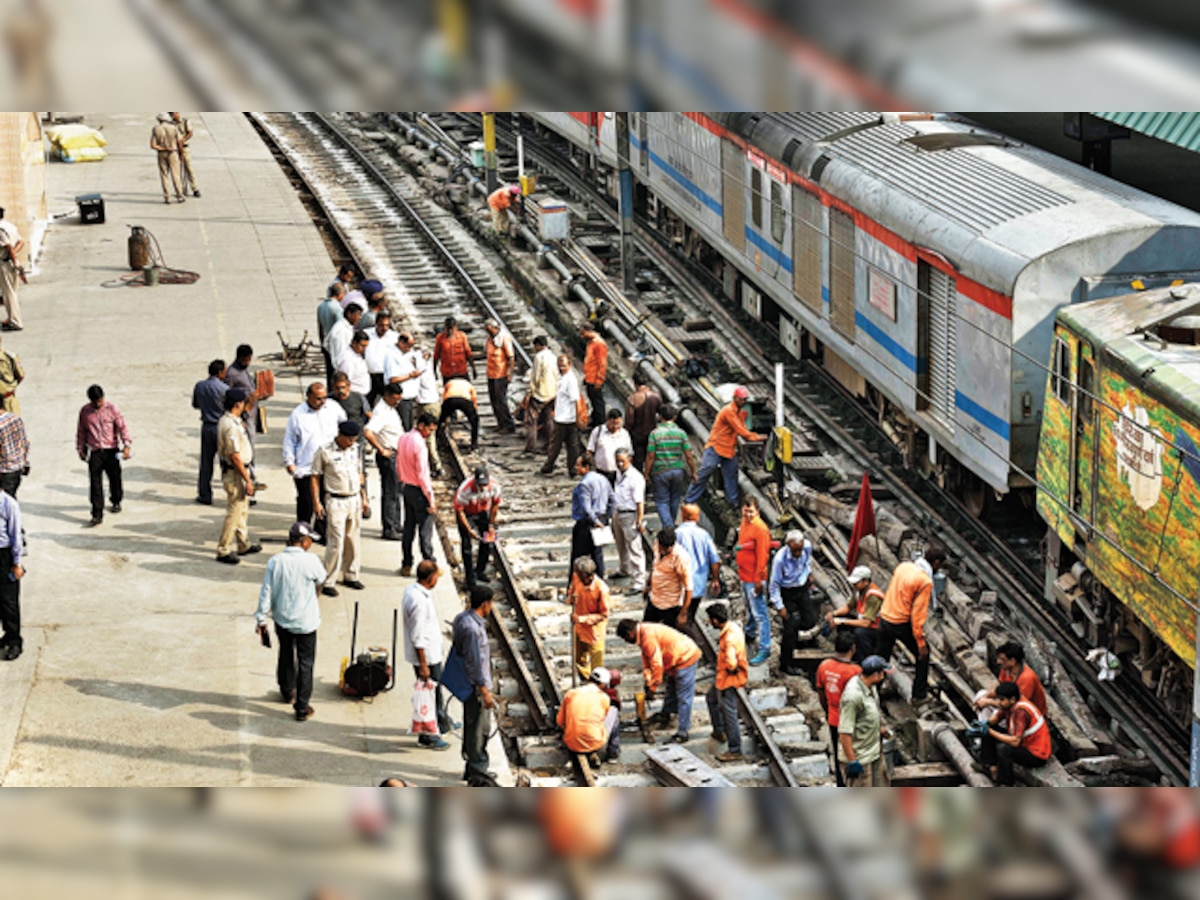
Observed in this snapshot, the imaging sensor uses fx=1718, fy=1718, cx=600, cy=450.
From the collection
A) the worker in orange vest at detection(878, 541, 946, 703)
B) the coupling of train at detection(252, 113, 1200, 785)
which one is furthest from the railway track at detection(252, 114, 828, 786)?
the worker in orange vest at detection(878, 541, 946, 703)

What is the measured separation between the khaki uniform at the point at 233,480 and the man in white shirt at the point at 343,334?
2.48 meters

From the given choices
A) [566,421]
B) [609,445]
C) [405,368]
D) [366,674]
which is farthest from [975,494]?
[366,674]

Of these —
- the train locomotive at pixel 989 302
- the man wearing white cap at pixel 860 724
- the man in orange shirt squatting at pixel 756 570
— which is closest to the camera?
the man wearing white cap at pixel 860 724

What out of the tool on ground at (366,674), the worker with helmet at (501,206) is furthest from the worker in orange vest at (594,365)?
the worker with helmet at (501,206)

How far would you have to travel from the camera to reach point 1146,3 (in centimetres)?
210

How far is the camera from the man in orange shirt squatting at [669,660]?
41.3ft

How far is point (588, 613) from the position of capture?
13.2 meters

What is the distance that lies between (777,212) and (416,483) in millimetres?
8757

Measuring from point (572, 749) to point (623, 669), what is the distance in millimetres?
2385

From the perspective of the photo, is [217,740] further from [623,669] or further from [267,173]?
[267,173]

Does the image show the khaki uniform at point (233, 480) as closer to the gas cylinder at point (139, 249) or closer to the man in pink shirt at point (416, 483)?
the man in pink shirt at point (416, 483)

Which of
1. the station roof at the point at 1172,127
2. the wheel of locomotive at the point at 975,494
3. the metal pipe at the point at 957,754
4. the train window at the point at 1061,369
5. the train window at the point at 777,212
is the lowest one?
the metal pipe at the point at 957,754

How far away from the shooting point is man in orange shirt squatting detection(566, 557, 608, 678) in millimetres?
13031

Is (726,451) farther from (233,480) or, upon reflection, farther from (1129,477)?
(233,480)
